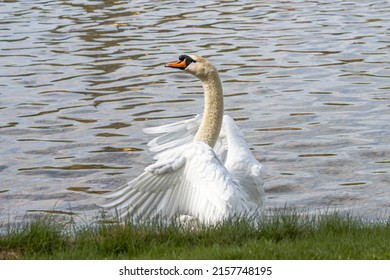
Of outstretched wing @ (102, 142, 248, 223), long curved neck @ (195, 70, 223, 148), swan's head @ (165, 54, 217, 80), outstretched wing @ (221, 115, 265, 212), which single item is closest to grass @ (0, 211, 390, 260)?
outstretched wing @ (102, 142, 248, 223)

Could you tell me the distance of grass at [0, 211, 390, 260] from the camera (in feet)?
23.1

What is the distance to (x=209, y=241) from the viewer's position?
7.58 m

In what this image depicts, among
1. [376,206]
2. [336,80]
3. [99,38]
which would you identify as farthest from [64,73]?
[376,206]

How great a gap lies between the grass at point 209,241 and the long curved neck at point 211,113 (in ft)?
6.12

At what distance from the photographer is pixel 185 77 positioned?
18172 mm

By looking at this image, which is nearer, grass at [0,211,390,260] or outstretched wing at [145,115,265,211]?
grass at [0,211,390,260]

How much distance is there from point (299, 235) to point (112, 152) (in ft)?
19.1

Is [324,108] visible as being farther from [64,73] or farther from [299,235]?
[299,235]

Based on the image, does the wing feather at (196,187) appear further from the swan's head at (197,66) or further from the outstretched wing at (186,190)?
the swan's head at (197,66)

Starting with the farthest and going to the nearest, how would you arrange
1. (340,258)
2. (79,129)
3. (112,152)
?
(79,129) → (112,152) → (340,258)

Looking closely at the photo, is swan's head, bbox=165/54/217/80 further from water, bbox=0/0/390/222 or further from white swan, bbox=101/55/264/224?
water, bbox=0/0/390/222

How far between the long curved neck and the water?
4.28 ft

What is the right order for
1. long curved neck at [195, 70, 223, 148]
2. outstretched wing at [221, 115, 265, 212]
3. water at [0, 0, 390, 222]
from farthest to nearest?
1. water at [0, 0, 390, 222]
2. long curved neck at [195, 70, 223, 148]
3. outstretched wing at [221, 115, 265, 212]

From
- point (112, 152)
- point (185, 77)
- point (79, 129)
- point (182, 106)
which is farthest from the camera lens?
point (185, 77)
